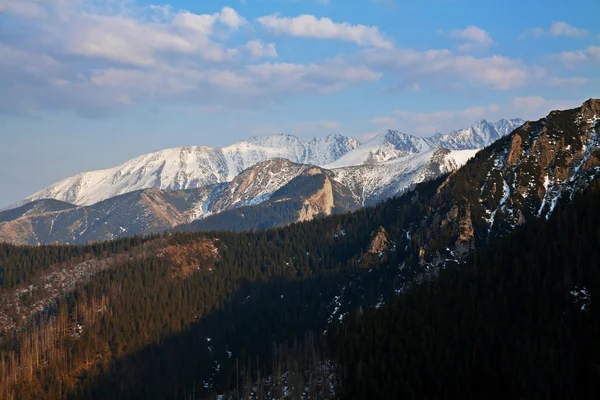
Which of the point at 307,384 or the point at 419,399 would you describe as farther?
the point at 307,384

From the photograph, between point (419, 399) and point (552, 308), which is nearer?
point (419, 399)

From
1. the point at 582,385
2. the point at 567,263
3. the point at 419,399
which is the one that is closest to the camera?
the point at 582,385

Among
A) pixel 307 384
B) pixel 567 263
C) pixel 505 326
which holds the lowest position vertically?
pixel 307 384

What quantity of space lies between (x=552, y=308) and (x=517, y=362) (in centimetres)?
2360

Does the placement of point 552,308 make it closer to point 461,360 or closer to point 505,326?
point 505,326

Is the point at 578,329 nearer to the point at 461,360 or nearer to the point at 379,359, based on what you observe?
the point at 461,360

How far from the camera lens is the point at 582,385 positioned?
155125mm

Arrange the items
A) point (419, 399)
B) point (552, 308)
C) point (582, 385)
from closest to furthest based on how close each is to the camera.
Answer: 1. point (582, 385)
2. point (419, 399)
3. point (552, 308)

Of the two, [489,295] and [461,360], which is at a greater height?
[489,295]

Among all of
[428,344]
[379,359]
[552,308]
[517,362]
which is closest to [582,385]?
[517,362]

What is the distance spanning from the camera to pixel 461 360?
179375 millimetres

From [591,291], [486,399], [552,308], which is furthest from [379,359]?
[591,291]

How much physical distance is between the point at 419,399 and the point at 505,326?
37.6m

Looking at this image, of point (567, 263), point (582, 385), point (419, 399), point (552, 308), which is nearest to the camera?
point (582, 385)
